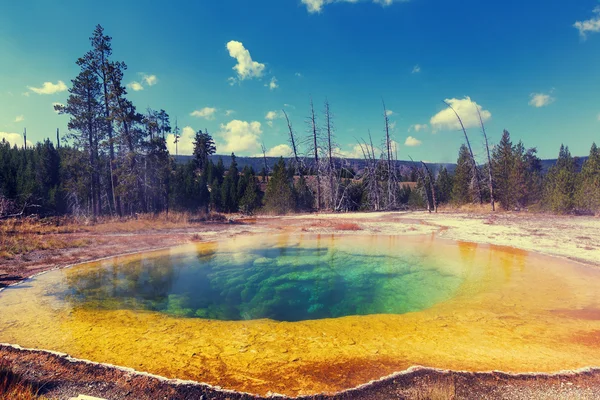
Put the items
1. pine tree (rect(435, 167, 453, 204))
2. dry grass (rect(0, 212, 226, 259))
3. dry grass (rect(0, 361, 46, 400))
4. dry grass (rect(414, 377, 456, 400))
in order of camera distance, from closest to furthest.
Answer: dry grass (rect(0, 361, 46, 400)) → dry grass (rect(414, 377, 456, 400)) → dry grass (rect(0, 212, 226, 259)) → pine tree (rect(435, 167, 453, 204))

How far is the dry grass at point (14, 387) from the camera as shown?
317 cm

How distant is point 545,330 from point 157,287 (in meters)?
9.05

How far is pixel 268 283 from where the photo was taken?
30.3ft

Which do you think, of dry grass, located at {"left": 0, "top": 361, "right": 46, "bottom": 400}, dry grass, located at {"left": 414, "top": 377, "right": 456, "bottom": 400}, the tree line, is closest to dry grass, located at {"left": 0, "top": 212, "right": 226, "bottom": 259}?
the tree line

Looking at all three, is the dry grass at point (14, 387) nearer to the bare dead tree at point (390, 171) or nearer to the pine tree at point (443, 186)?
the bare dead tree at point (390, 171)

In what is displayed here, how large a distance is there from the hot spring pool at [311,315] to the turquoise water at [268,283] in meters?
0.06

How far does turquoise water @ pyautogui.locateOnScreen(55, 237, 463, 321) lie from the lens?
285 inches

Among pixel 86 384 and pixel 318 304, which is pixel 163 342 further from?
pixel 318 304

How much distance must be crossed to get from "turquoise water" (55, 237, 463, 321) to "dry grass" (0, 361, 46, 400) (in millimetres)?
3244

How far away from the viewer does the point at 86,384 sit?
373cm

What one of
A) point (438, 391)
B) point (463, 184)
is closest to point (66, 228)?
point (438, 391)

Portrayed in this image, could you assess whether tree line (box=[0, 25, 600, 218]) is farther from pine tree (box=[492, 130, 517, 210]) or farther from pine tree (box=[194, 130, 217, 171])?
pine tree (box=[194, 130, 217, 171])

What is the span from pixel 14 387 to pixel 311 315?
494 centimetres

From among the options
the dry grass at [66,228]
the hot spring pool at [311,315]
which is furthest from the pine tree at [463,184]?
the dry grass at [66,228]
